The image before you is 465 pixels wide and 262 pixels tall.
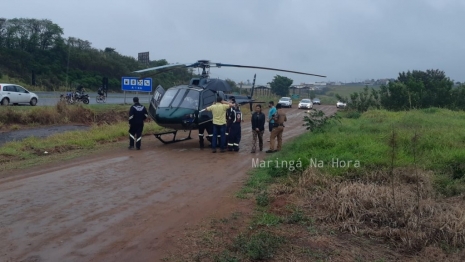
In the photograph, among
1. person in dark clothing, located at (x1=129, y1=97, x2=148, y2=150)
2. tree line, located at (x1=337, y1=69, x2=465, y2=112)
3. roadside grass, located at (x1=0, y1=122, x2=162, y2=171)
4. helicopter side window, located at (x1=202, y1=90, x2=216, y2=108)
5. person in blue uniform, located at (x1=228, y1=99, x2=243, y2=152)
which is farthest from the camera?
tree line, located at (x1=337, y1=69, x2=465, y2=112)

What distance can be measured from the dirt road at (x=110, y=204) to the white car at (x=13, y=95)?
16.9 meters

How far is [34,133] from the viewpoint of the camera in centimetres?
2091

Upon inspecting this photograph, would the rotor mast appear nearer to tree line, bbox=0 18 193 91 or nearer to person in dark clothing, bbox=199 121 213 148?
person in dark clothing, bbox=199 121 213 148

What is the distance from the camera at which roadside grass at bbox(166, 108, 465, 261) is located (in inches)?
240

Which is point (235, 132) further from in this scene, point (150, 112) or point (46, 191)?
point (46, 191)

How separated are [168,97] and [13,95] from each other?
635 inches

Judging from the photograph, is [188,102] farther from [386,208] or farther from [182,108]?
[386,208]

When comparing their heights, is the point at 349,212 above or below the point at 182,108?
below

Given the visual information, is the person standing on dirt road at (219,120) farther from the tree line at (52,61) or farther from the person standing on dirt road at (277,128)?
the tree line at (52,61)

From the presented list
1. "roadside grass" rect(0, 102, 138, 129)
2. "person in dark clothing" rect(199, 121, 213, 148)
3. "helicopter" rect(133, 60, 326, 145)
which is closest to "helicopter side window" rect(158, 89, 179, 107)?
"helicopter" rect(133, 60, 326, 145)

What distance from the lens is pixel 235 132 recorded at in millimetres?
15016

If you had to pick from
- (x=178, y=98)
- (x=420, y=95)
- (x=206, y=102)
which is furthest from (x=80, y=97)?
(x=420, y=95)

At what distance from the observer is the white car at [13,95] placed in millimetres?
27531

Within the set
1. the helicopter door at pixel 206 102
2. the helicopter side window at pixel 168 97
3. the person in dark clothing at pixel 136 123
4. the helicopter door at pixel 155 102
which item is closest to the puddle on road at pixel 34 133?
the person in dark clothing at pixel 136 123
